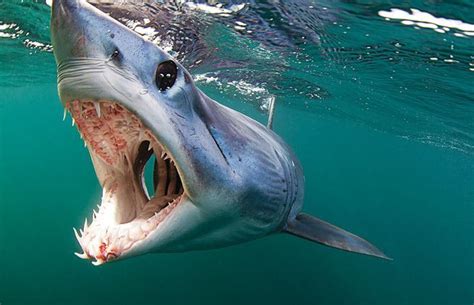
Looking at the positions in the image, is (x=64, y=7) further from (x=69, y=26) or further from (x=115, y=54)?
(x=115, y=54)

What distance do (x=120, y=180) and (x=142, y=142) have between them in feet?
1.11

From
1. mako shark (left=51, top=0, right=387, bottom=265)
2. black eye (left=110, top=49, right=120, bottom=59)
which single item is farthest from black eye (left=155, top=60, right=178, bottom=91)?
black eye (left=110, top=49, right=120, bottom=59)

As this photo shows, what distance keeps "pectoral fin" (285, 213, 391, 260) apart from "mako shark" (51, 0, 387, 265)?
3.44 ft

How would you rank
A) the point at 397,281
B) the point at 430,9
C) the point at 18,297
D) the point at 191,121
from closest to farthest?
the point at 191,121 < the point at 430,9 < the point at 18,297 < the point at 397,281

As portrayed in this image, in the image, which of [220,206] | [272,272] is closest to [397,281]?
[272,272]

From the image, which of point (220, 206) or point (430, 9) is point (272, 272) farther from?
point (220, 206)

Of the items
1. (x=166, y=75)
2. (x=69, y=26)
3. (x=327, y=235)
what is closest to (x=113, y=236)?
(x=166, y=75)

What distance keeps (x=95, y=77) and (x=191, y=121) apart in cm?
62

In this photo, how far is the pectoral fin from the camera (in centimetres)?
451

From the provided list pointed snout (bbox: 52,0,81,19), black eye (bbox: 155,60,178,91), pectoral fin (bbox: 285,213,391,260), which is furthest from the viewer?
pectoral fin (bbox: 285,213,391,260)

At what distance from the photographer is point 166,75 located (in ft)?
7.65

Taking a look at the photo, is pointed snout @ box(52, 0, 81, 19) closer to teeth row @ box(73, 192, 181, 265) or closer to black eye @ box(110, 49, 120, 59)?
black eye @ box(110, 49, 120, 59)

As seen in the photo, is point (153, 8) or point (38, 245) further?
point (38, 245)

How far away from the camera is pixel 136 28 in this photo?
30.0ft
